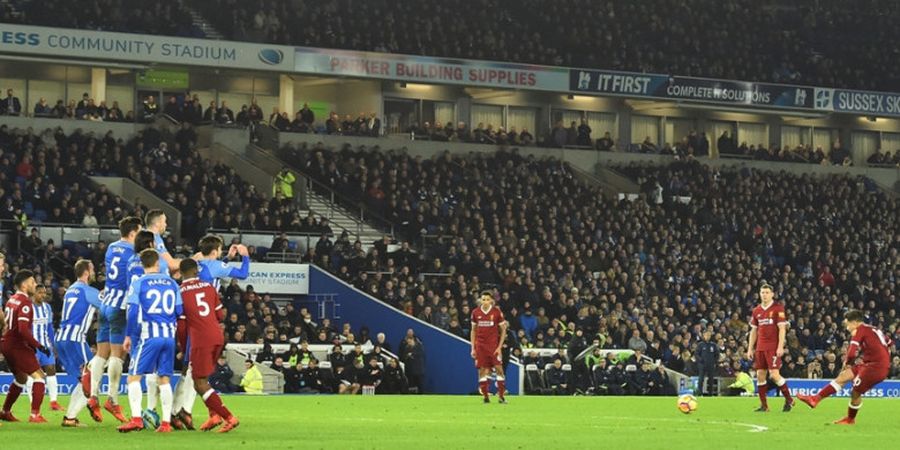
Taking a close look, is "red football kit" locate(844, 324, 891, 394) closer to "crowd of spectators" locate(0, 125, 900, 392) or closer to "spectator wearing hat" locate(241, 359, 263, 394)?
"spectator wearing hat" locate(241, 359, 263, 394)

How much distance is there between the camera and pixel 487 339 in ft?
93.7

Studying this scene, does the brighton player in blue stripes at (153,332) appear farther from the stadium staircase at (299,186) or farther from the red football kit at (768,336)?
the stadium staircase at (299,186)

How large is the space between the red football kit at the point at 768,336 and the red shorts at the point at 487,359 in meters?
4.75

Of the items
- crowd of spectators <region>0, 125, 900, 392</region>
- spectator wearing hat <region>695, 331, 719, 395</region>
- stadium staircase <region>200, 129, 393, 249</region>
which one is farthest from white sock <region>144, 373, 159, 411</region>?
stadium staircase <region>200, 129, 393, 249</region>

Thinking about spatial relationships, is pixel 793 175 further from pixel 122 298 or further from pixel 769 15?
pixel 122 298

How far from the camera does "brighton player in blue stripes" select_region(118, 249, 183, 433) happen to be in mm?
17266

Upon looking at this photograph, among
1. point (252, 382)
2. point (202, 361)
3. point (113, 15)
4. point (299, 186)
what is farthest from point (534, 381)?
point (202, 361)

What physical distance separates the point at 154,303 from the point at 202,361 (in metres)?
0.82

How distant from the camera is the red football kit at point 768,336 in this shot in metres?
26.2

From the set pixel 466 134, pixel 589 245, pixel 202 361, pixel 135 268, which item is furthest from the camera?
pixel 466 134

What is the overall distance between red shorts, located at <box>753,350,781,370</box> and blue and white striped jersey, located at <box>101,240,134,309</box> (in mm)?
11983

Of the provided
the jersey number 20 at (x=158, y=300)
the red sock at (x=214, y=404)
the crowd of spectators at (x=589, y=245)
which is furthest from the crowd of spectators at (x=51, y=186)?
the red sock at (x=214, y=404)

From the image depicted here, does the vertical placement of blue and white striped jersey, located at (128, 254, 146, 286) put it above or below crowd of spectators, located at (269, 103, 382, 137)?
below

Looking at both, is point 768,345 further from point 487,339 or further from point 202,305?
point 202,305
